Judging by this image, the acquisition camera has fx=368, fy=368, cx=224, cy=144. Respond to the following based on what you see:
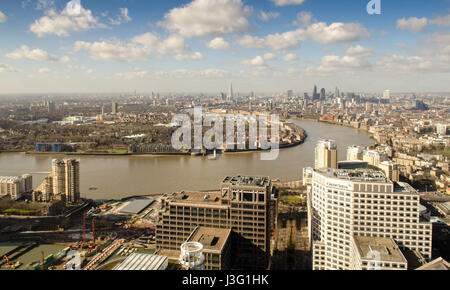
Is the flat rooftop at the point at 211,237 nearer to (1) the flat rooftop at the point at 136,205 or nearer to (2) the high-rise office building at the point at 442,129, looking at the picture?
(1) the flat rooftop at the point at 136,205

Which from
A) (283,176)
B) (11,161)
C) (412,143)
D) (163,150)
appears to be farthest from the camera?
(412,143)

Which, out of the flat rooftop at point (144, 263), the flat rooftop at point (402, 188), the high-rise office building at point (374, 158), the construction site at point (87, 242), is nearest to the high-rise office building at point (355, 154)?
the high-rise office building at point (374, 158)

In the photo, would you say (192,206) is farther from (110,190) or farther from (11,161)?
(11,161)

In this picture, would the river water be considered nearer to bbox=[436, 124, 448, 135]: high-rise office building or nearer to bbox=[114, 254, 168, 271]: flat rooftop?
bbox=[114, 254, 168, 271]: flat rooftop

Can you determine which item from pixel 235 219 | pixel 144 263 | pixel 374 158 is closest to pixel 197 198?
pixel 235 219
